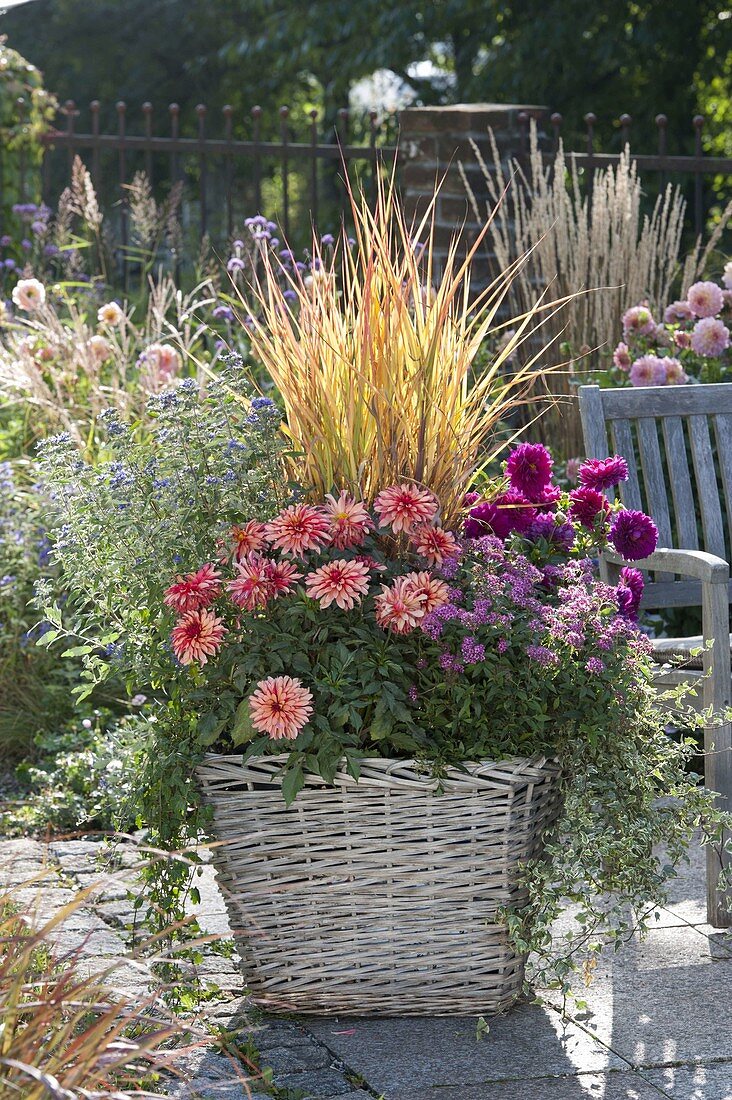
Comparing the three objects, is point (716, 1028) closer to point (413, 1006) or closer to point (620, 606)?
point (413, 1006)

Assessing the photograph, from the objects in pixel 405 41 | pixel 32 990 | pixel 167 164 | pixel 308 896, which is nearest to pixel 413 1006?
pixel 308 896

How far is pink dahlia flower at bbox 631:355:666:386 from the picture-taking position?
13.7ft

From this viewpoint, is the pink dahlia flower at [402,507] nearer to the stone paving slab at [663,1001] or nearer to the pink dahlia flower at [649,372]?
the stone paving slab at [663,1001]

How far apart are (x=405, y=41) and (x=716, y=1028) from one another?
12.9 metres

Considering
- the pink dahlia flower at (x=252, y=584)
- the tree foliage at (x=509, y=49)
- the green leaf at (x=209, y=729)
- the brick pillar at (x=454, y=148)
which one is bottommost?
the green leaf at (x=209, y=729)

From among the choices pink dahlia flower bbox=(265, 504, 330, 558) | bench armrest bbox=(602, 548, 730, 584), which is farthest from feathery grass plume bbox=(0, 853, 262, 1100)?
bench armrest bbox=(602, 548, 730, 584)

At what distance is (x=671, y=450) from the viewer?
3.50 m

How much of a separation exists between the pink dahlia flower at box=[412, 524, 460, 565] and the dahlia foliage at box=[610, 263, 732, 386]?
1.93 metres

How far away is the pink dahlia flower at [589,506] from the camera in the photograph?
8.86 feet

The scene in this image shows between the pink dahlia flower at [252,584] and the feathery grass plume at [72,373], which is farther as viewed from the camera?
the feathery grass plume at [72,373]

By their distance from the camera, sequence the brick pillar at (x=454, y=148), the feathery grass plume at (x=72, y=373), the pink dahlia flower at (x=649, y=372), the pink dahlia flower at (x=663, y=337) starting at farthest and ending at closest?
the brick pillar at (x=454, y=148)
the pink dahlia flower at (x=663, y=337)
the feathery grass plume at (x=72, y=373)
the pink dahlia flower at (x=649, y=372)

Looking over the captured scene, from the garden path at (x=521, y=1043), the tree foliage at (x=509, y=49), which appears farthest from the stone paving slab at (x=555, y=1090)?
the tree foliage at (x=509, y=49)

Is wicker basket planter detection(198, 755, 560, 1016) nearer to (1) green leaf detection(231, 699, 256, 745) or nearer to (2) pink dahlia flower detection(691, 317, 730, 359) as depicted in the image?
(1) green leaf detection(231, 699, 256, 745)

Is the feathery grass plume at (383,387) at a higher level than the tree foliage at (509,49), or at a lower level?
lower
